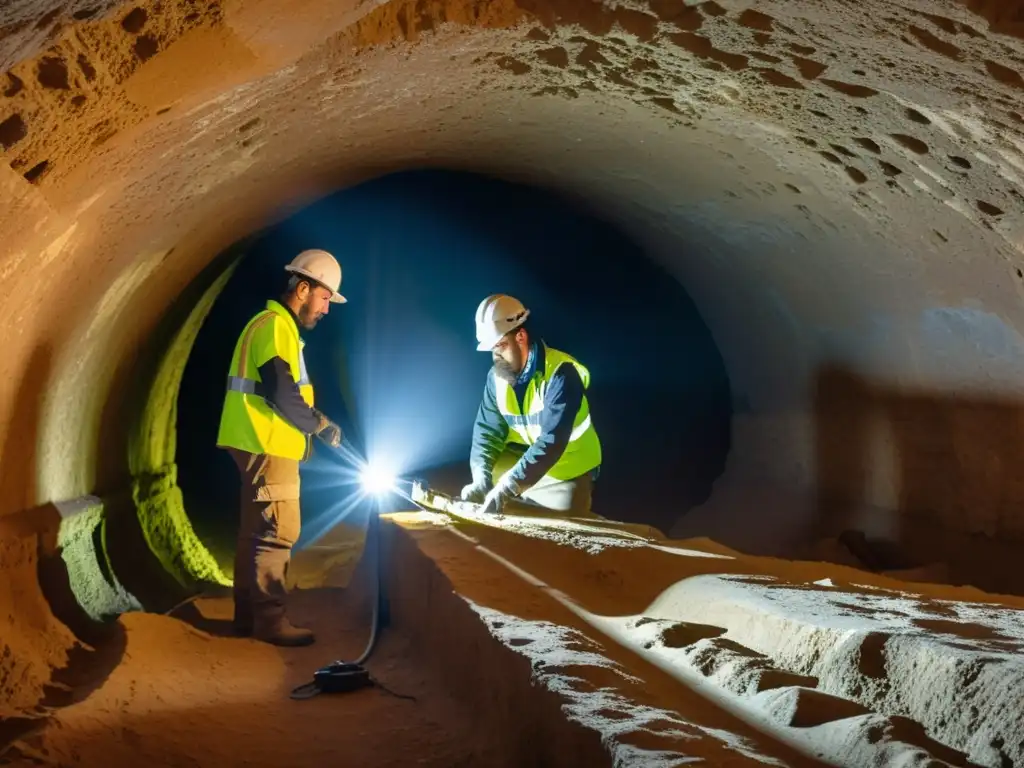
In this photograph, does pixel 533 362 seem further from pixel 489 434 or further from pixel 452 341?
pixel 452 341

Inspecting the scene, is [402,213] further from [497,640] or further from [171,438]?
[497,640]

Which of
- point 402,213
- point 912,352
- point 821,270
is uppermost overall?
point 402,213

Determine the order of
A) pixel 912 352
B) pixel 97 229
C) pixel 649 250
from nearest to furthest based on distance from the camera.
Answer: pixel 97 229, pixel 912 352, pixel 649 250

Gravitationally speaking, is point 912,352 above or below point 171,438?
above

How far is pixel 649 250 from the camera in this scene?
8648 mm

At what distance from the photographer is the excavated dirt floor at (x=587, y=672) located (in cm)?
244

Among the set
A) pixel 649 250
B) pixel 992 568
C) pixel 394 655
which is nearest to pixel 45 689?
pixel 394 655

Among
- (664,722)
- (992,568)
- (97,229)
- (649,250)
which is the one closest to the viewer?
(664,722)

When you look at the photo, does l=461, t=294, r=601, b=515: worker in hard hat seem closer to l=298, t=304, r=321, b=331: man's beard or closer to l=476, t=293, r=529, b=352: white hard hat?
l=476, t=293, r=529, b=352: white hard hat

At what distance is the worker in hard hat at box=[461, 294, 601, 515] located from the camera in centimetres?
545

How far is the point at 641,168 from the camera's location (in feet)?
21.0

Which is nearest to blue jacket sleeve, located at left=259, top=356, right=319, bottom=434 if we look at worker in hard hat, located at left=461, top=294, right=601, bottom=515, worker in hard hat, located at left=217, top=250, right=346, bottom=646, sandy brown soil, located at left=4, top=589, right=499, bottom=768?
worker in hard hat, located at left=217, top=250, right=346, bottom=646

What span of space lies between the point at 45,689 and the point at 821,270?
505cm

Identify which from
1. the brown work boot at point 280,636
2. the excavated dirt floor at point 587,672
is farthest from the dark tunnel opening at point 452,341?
the brown work boot at point 280,636
